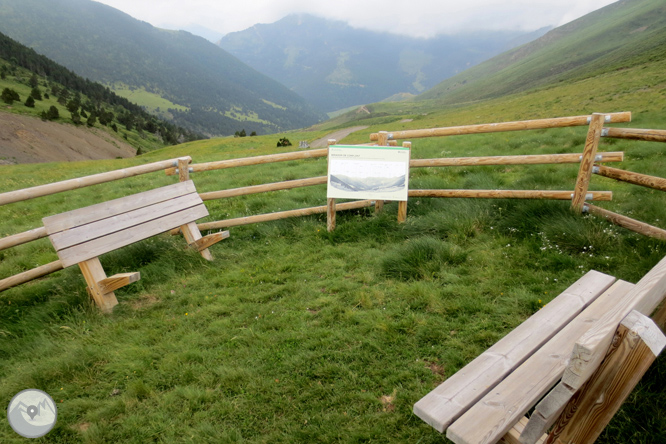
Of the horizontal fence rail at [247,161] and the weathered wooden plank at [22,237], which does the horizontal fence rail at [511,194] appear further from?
the weathered wooden plank at [22,237]

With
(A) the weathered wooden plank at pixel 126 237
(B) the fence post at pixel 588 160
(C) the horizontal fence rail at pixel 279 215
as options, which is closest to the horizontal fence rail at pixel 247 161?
(A) the weathered wooden plank at pixel 126 237

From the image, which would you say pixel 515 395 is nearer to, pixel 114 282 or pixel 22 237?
pixel 114 282

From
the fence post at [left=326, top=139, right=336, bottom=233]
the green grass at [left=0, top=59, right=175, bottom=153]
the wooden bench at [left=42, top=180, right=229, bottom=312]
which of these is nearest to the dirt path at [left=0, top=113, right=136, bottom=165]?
the green grass at [left=0, top=59, right=175, bottom=153]

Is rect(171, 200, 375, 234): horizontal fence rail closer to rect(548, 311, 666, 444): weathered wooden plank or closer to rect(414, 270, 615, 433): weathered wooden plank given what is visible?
rect(414, 270, 615, 433): weathered wooden plank

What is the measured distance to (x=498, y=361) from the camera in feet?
8.25

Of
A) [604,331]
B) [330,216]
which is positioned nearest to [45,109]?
[330,216]

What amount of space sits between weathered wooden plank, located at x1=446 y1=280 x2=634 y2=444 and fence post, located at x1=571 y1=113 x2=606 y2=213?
397cm

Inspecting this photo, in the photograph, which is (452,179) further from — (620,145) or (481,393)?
(481,393)

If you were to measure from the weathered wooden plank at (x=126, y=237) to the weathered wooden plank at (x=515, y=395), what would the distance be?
515 centimetres

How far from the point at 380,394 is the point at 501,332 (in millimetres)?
1544

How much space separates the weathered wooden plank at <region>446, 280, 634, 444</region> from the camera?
2020 mm

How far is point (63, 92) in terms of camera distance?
105188 mm

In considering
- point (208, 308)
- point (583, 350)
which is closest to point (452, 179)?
point (208, 308)
